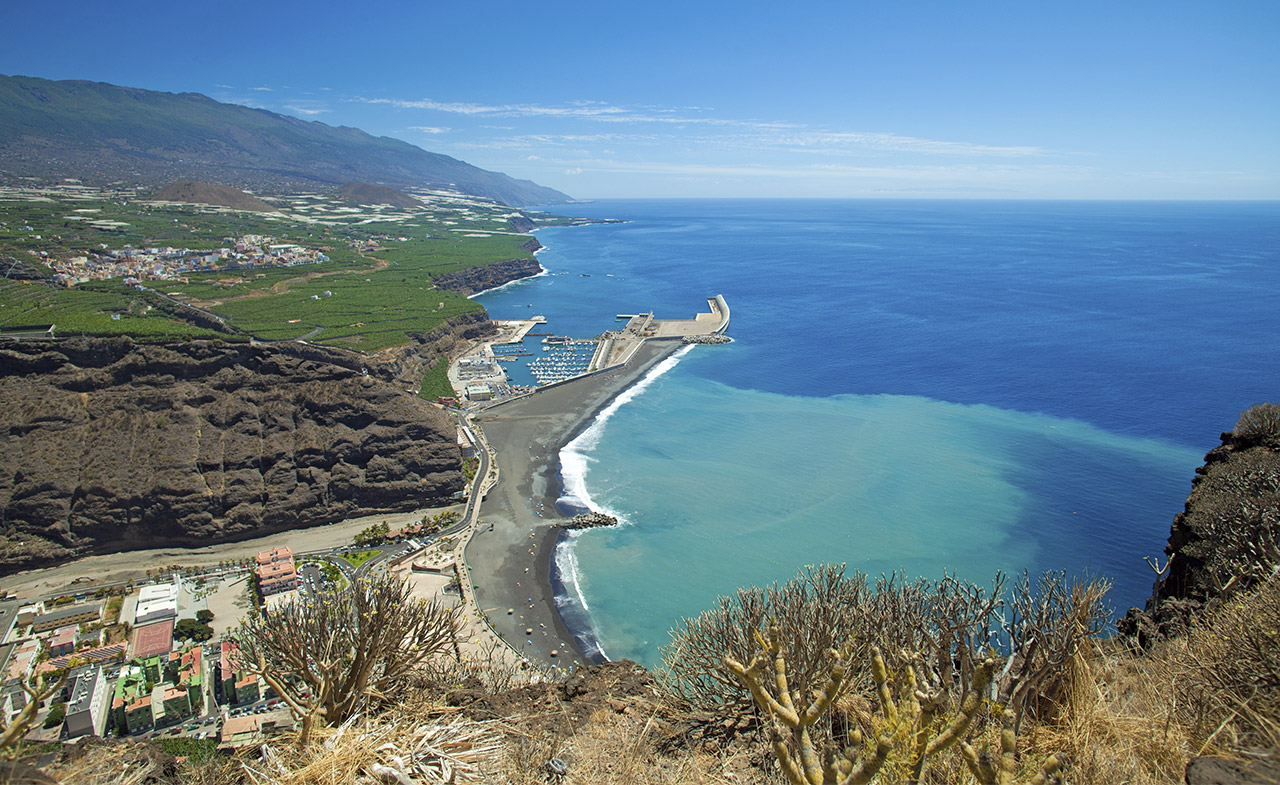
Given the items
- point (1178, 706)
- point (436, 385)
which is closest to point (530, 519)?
point (436, 385)

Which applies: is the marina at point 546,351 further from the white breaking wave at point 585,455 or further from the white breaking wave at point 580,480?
the white breaking wave at point 580,480

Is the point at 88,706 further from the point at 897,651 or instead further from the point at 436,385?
the point at 436,385

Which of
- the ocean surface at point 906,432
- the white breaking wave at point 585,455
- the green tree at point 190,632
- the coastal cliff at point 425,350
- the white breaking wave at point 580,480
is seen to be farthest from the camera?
the coastal cliff at point 425,350

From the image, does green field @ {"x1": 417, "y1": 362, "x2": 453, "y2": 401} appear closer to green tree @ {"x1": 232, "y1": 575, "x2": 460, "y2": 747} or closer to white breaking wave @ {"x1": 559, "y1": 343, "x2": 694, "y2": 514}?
white breaking wave @ {"x1": 559, "y1": 343, "x2": 694, "y2": 514}

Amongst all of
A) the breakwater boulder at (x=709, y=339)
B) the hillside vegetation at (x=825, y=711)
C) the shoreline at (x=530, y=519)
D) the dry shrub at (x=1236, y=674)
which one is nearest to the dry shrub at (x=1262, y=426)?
the hillside vegetation at (x=825, y=711)

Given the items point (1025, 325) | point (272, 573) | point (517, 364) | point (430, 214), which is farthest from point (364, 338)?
point (430, 214)

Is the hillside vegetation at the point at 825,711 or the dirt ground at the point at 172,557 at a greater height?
the hillside vegetation at the point at 825,711

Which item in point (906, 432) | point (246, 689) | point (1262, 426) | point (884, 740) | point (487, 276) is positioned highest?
point (884, 740)
